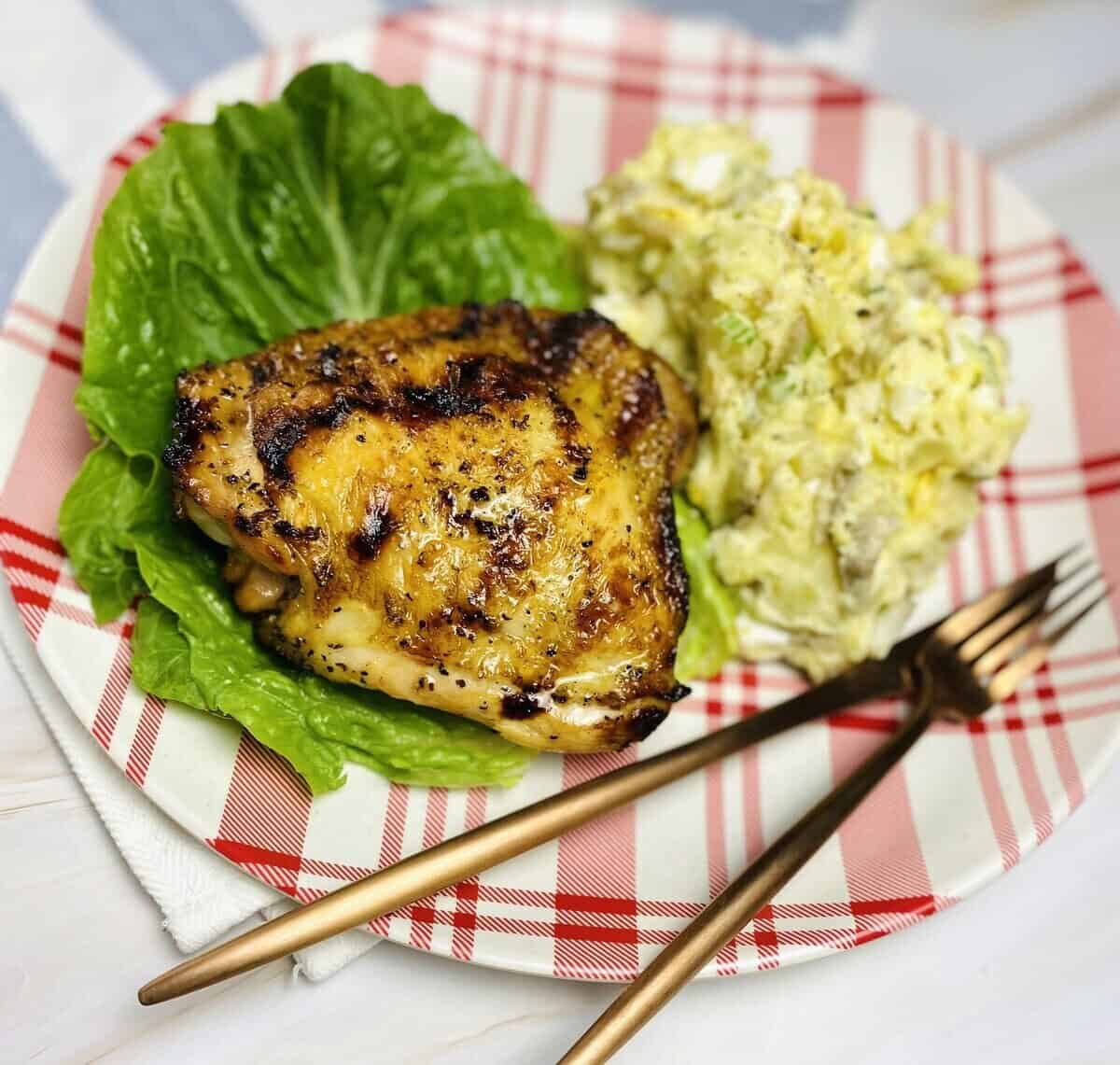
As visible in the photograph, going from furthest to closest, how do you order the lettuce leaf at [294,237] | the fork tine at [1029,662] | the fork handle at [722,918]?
the fork tine at [1029,662] → the lettuce leaf at [294,237] → the fork handle at [722,918]

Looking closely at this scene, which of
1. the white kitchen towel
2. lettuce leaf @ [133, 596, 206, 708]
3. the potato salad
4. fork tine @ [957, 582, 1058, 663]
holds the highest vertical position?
the potato salad

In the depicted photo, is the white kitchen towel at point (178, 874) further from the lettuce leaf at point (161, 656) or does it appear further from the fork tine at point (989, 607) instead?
the fork tine at point (989, 607)

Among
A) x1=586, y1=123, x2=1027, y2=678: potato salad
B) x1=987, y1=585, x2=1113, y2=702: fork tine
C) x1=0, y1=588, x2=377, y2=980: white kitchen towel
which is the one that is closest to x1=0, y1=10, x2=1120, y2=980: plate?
x1=987, y1=585, x2=1113, y2=702: fork tine

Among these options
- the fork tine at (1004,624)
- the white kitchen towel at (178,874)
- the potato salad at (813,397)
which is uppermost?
the potato salad at (813,397)

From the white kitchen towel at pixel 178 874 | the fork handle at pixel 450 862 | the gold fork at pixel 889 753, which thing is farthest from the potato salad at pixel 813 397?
the white kitchen towel at pixel 178 874

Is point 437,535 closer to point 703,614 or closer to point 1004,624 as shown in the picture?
point 703,614

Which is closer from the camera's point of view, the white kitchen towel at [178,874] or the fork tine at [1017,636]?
the white kitchen towel at [178,874]

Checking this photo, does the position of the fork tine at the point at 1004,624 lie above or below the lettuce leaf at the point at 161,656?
above

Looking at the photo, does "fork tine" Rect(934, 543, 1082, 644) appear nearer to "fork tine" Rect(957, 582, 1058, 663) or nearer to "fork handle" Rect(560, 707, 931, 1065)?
"fork tine" Rect(957, 582, 1058, 663)
